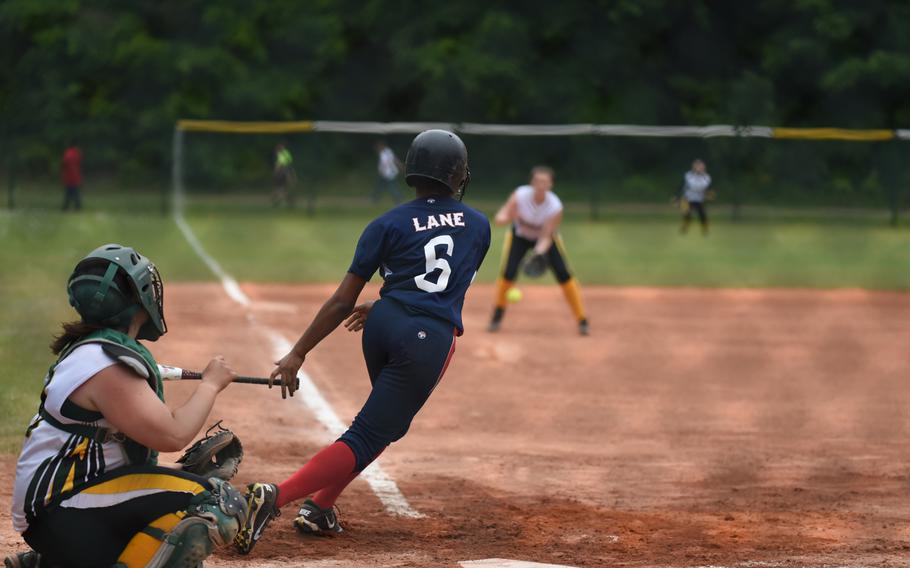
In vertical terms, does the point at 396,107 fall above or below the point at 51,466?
above

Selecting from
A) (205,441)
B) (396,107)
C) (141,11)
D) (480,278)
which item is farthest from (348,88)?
(205,441)

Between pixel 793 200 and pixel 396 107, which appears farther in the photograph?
pixel 396 107

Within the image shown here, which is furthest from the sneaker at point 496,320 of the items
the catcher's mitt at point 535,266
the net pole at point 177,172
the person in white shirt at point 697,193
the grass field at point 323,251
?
the net pole at point 177,172

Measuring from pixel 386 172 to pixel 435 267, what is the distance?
79.6 ft

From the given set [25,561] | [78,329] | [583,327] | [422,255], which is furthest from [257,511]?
[583,327]

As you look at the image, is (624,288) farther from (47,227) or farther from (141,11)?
(141,11)

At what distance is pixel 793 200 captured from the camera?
2809 cm

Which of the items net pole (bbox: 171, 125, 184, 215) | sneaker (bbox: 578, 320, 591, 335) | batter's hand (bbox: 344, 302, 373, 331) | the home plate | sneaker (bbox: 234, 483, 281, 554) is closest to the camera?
sneaker (bbox: 234, 483, 281, 554)

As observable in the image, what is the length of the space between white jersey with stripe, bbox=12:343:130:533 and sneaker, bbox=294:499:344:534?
149 cm

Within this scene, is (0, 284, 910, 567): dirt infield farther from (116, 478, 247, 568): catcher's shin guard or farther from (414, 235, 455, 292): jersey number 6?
(414, 235, 455, 292): jersey number 6

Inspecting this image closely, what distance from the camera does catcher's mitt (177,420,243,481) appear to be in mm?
4117

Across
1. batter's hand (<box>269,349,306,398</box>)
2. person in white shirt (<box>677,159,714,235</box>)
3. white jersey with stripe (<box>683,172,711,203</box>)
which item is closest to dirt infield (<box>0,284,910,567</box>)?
batter's hand (<box>269,349,306,398</box>)

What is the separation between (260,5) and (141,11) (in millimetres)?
3956

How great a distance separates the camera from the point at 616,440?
7.40 metres
